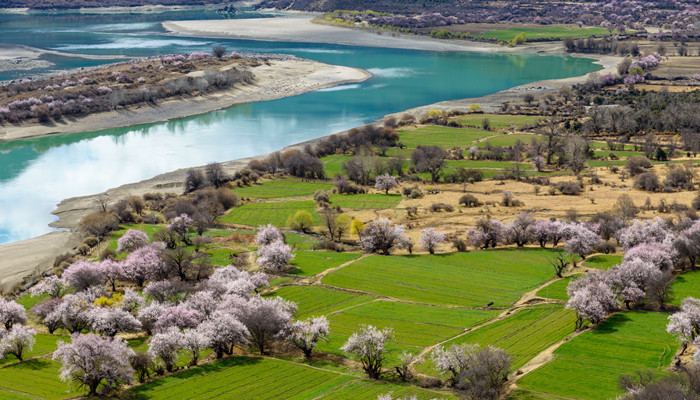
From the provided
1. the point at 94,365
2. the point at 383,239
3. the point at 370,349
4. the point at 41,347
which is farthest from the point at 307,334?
the point at 383,239

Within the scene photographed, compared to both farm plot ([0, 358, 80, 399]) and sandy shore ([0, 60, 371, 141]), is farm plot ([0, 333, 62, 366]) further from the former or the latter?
sandy shore ([0, 60, 371, 141])

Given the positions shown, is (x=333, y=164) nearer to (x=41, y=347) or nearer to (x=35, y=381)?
(x=41, y=347)

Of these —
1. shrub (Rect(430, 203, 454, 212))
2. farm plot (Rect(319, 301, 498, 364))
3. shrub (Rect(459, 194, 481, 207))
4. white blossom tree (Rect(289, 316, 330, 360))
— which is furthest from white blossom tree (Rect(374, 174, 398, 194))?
white blossom tree (Rect(289, 316, 330, 360))

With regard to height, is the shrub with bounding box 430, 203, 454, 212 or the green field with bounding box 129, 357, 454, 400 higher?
the shrub with bounding box 430, 203, 454, 212

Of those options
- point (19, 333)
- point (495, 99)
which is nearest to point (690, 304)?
point (19, 333)

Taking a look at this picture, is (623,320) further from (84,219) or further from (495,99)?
(495,99)

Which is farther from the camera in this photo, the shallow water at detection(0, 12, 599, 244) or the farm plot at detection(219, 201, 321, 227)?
the shallow water at detection(0, 12, 599, 244)
